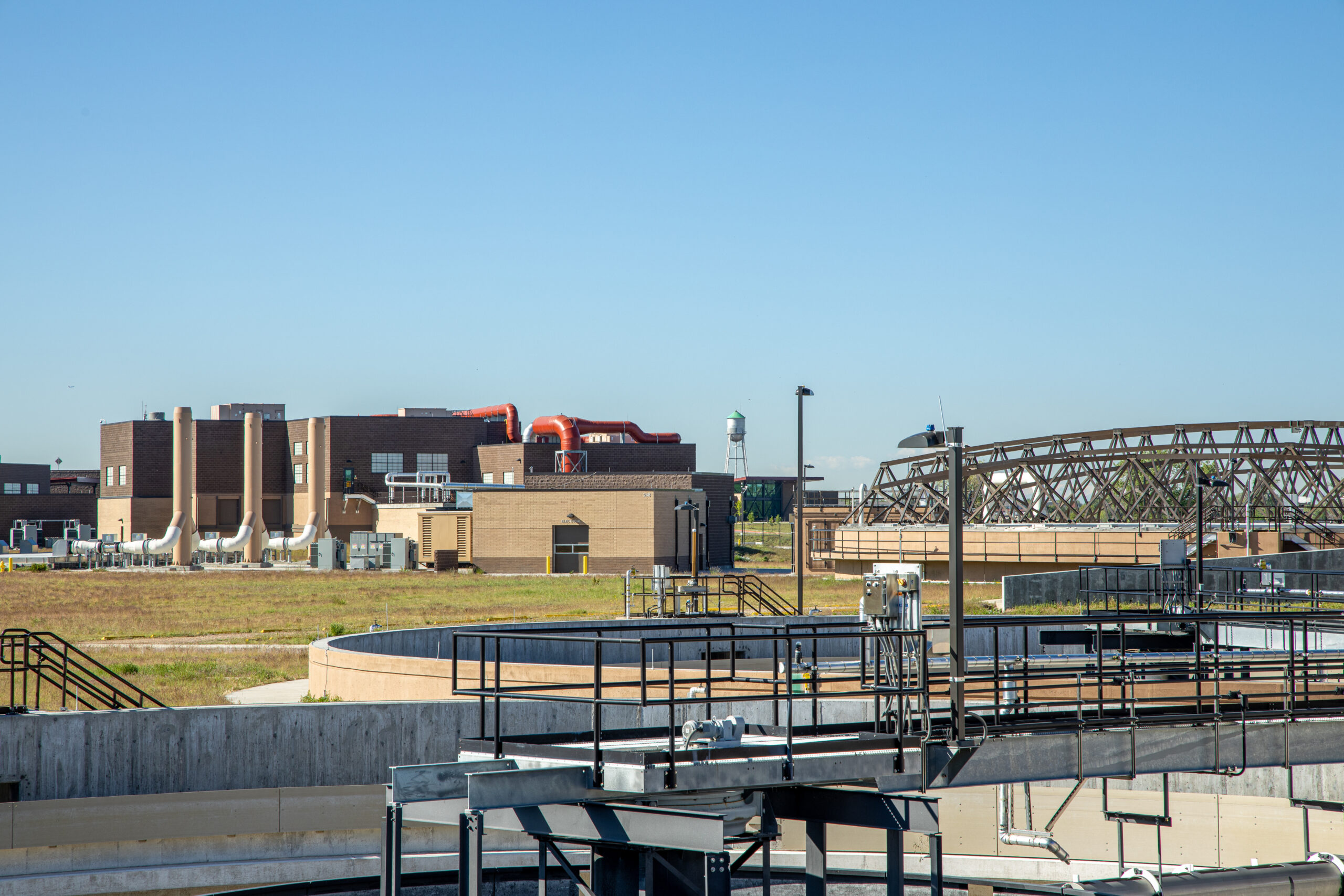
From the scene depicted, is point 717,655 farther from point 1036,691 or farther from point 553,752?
point 553,752

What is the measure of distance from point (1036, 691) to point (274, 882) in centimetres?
1044

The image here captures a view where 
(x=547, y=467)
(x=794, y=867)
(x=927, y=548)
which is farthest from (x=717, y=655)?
(x=547, y=467)

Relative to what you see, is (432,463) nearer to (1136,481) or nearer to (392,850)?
(1136,481)

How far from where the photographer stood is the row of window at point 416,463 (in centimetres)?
8769

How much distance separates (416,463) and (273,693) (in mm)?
65194

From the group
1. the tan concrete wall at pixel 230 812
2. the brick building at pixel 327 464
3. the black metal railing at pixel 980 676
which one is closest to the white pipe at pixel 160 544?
the brick building at pixel 327 464

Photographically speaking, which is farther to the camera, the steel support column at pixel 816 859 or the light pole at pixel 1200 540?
the light pole at pixel 1200 540

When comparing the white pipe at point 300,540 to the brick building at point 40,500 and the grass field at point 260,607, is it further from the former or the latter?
the brick building at point 40,500

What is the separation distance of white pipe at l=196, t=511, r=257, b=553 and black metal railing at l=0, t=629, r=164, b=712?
1968 inches

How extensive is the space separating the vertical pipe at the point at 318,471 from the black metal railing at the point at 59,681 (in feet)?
163

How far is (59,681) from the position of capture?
1037 inches

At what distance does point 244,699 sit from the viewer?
24.3 metres

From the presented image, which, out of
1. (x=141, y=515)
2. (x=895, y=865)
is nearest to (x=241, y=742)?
(x=895, y=865)

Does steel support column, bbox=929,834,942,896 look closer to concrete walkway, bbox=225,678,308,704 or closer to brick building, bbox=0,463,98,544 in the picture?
concrete walkway, bbox=225,678,308,704
